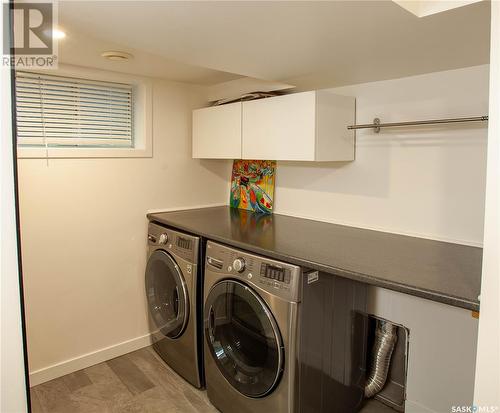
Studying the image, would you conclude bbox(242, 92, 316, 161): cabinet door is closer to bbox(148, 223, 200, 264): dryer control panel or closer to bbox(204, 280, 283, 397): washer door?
bbox(148, 223, 200, 264): dryer control panel

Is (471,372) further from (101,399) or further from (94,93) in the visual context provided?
(94,93)

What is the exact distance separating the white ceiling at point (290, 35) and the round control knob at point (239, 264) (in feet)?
3.46

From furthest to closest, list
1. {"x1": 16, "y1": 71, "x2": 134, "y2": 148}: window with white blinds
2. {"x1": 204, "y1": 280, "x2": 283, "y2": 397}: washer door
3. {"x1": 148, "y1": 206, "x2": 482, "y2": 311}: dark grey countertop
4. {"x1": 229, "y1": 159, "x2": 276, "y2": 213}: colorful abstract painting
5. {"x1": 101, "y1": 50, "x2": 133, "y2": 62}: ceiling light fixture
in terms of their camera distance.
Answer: {"x1": 229, "y1": 159, "x2": 276, "y2": 213}: colorful abstract painting < {"x1": 16, "y1": 71, "x2": 134, "y2": 148}: window with white blinds < {"x1": 101, "y1": 50, "x2": 133, "y2": 62}: ceiling light fixture < {"x1": 204, "y1": 280, "x2": 283, "y2": 397}: washer door < {"x1": 148, "y1": 206, "x2": 482, "y2": 311}: dark grey countertop

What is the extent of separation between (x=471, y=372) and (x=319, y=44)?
180 centimetres

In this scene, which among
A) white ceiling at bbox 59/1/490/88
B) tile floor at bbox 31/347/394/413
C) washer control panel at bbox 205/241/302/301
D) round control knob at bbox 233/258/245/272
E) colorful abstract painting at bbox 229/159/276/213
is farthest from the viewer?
colorful abstract painting at bbox 229/159/276/213

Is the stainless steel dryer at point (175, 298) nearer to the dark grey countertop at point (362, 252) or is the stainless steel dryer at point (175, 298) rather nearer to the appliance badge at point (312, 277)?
the dark grey countertop at point (362, 252)

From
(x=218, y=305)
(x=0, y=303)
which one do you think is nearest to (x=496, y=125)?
(x=0, y=303)

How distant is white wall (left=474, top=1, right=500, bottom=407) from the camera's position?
3.34 ft

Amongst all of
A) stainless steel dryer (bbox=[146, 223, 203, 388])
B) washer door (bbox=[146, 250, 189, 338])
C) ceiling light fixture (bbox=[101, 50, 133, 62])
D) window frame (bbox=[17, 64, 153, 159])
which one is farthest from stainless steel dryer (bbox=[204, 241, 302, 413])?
ceiling light fixture (bbox=[101, 50, 133, 62])

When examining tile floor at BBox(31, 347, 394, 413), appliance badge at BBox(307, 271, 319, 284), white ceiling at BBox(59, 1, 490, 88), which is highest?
white ceiling at BBox(59, 1, 490, 88)

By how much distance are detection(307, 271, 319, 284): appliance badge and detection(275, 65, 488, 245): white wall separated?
0.73m

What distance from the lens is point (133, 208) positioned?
282 centimetres

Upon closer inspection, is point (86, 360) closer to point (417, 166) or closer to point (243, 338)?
point (243, 338)

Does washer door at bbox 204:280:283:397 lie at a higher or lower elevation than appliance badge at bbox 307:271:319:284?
lower
